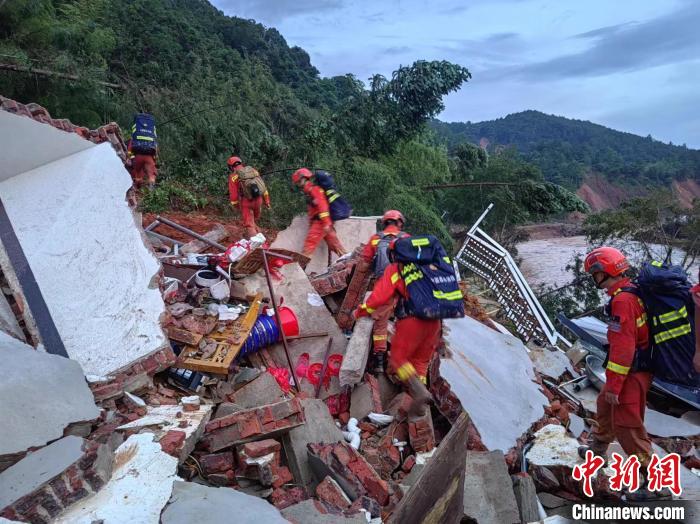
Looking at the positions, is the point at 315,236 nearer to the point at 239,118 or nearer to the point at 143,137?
the point at 143,137

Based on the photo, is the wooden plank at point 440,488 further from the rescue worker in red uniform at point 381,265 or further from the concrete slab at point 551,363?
the concrete slab at point 551,363

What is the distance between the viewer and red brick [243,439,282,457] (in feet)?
11.3

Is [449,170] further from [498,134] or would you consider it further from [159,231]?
[498,134]

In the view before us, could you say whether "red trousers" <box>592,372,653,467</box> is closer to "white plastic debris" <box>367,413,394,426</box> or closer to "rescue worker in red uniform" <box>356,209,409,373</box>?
"white plastic debris" <box>367,413,394,426</box>

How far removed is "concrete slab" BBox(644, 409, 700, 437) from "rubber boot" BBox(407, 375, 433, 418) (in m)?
2.54

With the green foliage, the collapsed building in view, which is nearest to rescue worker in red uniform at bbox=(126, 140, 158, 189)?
the collapsed building

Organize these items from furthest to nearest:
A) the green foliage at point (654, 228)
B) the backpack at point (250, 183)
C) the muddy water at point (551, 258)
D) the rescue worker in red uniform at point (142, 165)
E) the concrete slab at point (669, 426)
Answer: the muddy water at point (551, 258) → the green foliage at point (654, 228) → the rescue worker in red uniform at point (142, 165) → the backpack at point (250, 183) → the concrete slab at point (669, 426)

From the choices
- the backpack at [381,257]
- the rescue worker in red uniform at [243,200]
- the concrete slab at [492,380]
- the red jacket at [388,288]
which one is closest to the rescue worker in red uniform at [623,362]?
the concrete slab at [492,380]

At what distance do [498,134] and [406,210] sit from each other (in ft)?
208

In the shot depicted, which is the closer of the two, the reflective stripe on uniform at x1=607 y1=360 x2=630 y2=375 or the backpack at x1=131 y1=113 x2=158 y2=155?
the reflective stripe on uniform at x1=607 y1=360 x2=630 y2=375

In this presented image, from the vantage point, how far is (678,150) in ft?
212

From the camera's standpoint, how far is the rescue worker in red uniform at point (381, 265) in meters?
4.96

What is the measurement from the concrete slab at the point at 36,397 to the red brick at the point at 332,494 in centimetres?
142

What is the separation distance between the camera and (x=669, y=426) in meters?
5.40
